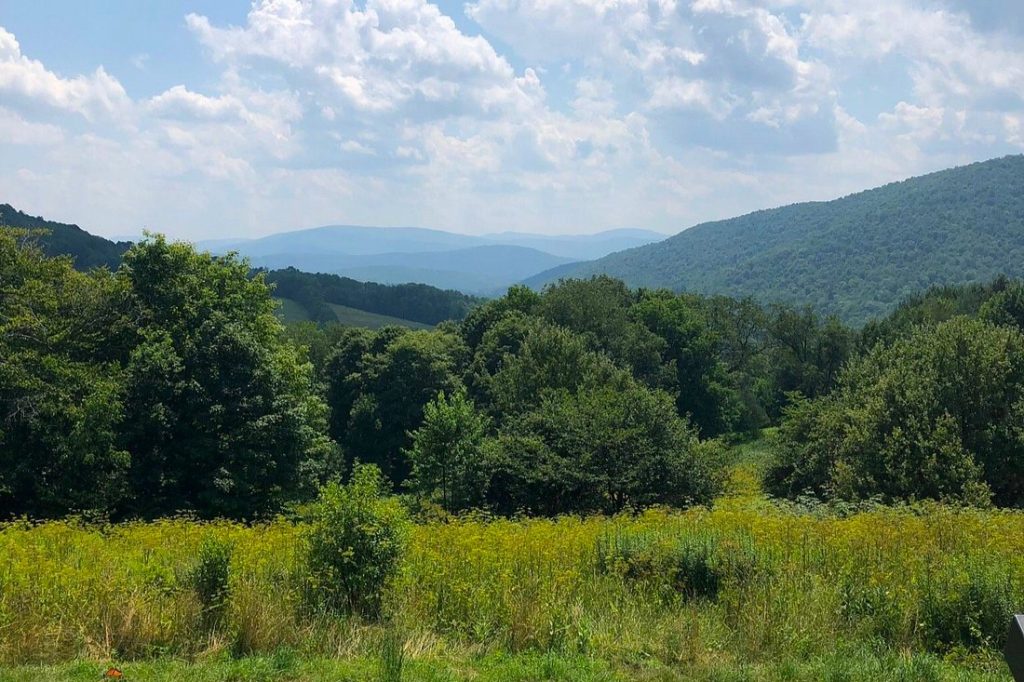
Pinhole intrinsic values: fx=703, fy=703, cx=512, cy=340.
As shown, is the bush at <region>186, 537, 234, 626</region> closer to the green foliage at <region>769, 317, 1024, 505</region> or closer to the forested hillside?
the forested hillside

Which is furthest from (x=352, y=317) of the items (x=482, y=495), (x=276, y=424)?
(x=482, y=495)

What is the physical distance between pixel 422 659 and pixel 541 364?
107 feet

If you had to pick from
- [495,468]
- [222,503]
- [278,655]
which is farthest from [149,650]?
[495,468]

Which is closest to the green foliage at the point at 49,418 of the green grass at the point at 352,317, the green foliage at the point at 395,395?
the green foliage at the point at 395,395

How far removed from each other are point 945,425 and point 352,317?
128 meters

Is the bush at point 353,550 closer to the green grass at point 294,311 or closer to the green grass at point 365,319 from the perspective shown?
Answer: the green grass at point 294,311

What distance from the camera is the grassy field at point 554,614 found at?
5.57 m

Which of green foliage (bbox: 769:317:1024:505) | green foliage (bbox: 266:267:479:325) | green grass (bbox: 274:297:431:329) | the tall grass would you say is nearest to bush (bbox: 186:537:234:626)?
the tall grass

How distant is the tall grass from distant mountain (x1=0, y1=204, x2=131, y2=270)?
118m

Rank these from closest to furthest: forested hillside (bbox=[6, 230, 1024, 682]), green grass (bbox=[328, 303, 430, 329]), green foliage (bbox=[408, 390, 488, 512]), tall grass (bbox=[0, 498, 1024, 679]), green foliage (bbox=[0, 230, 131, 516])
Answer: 1. tall grass (bbox=[0, 498, 1024, 679])
2. forested hillside (bbox=[6, 230, 1024, 682])
3. green foliage (bbox=[0, 230, 131, 516])
4. green foliage (bbox=[408, 390, 488, 512])
5. green grass (bbox=[328, 303, 430, 329])

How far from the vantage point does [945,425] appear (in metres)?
21.6

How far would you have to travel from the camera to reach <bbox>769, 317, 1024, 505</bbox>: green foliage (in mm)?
20797

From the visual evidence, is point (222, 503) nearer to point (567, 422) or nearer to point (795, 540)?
point (567, 422)

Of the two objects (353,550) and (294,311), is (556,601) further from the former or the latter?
(294,311)
